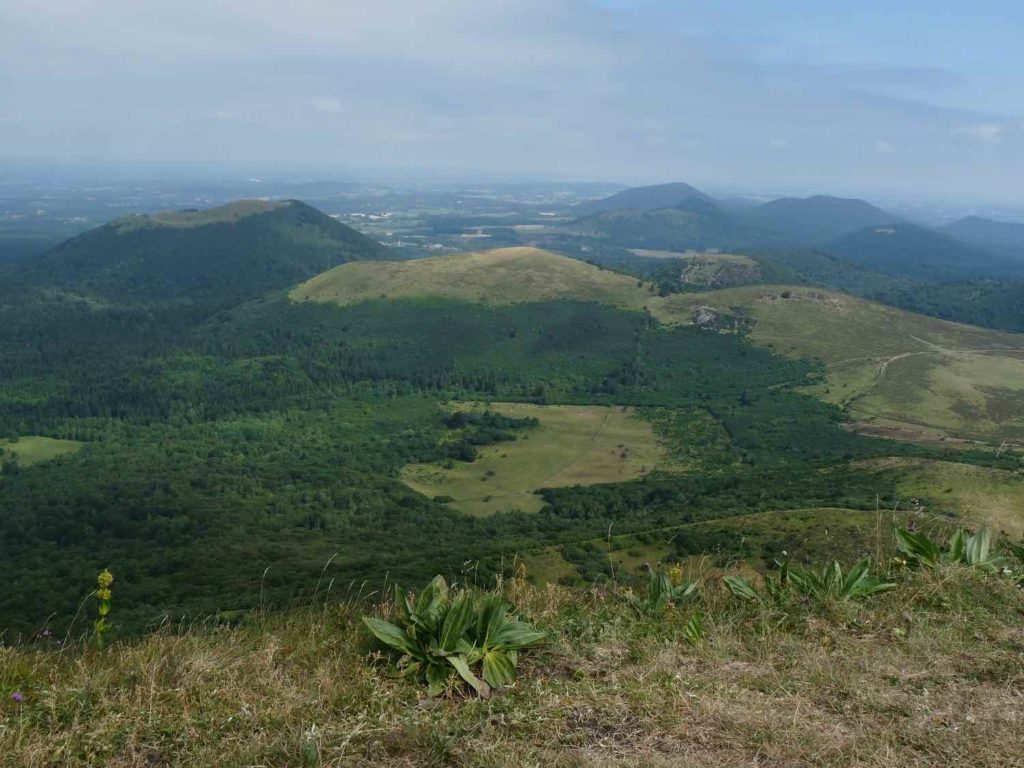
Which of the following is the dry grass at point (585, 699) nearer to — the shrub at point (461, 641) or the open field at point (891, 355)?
the shrub at point (461, 641)

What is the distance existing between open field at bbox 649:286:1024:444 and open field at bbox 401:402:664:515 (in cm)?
4282

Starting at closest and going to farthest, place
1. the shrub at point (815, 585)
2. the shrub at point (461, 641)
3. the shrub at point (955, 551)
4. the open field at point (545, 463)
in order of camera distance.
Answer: the shrub at point (461, 641) < the shrub at point (815, 585) < the shrub at point (955, 551) < the open field at point (545, 463)

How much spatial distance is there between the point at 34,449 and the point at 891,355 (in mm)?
176305

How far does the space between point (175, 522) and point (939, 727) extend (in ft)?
272

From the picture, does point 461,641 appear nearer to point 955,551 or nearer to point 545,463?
point 955,551

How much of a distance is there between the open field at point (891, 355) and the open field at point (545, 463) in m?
42.8

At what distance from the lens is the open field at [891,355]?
121 meters

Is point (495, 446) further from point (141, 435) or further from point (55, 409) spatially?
point (55, 409)

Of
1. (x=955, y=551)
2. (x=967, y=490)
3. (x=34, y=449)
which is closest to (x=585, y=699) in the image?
(x=955, y=551)

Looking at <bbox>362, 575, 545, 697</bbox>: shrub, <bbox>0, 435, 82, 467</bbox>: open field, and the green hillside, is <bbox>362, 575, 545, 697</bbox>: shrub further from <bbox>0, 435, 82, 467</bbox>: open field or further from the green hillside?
<bbox>0, 435, 82, 467</bbox>: open field

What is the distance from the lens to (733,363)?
534 feet

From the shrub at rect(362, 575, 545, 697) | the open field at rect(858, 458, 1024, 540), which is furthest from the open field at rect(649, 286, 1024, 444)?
the shrub at rect(362, 575, 545, 697)

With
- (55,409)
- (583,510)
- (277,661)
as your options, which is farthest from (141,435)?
(277,661)

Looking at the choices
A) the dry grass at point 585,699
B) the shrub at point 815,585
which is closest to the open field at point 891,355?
the shrub at point 815,585
